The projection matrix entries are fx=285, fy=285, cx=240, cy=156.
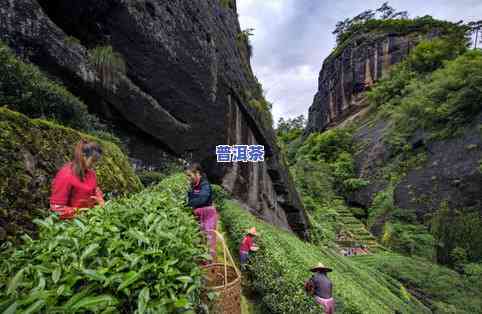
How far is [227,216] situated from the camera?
7855 millimetres

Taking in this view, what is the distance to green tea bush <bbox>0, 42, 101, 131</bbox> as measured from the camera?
4.32 metres

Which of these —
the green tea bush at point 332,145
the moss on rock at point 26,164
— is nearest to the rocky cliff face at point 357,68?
the green tea bush at point 332,145

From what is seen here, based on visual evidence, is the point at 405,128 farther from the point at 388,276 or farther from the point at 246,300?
the point at 246,300

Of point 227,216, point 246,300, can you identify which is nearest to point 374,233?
point 227,216

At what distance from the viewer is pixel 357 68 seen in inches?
1409

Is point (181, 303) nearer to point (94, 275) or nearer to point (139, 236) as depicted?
point (94, 275)

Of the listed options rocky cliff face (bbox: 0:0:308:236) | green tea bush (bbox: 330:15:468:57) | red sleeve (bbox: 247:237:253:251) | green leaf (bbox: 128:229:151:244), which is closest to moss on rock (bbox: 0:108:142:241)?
green leaf (bbox: 128:229:151:244)

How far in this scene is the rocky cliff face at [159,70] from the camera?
6.36 metres

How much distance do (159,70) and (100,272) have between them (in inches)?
317

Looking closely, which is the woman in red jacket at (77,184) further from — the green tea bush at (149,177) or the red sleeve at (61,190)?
the green tea bush at (149,177)

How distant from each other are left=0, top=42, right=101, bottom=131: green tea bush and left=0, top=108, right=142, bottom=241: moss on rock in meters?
1.24

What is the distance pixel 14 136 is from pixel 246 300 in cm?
424

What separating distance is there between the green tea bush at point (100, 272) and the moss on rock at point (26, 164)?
4.32 ft

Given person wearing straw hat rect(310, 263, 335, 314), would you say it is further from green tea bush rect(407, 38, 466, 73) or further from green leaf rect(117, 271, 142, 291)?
green tea bush rect(407, 38, 466, 73)
